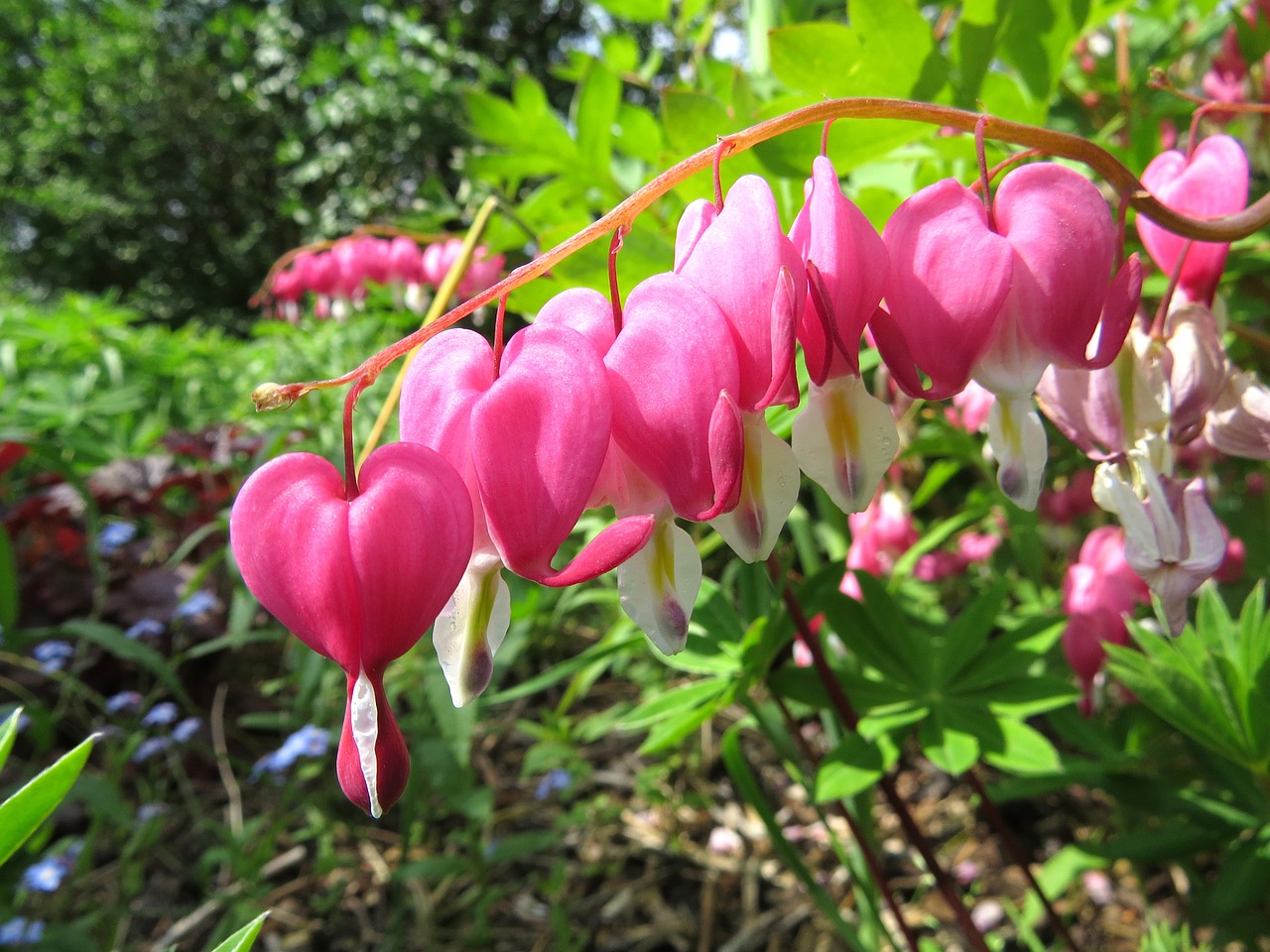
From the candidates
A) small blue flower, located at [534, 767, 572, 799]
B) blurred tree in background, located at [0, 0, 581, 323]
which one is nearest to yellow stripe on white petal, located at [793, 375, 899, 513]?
small blue flower, located at [534, 767, 572, 799]

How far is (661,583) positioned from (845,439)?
13 cm

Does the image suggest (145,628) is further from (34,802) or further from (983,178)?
(983,178)

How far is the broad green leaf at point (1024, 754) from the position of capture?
2.61 feet

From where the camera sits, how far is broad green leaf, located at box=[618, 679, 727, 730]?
0.86 meters

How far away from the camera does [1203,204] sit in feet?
1.96

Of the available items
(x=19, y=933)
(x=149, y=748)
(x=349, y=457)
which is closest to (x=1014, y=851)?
(x=349, y=457)

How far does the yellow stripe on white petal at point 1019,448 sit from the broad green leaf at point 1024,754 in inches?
16.0

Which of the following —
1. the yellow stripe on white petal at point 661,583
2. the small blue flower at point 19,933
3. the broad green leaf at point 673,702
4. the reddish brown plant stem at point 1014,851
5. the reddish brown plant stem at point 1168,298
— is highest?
the reddish brown plant stem at point 1168,298

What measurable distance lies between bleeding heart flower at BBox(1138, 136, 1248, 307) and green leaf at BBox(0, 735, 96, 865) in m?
0.75

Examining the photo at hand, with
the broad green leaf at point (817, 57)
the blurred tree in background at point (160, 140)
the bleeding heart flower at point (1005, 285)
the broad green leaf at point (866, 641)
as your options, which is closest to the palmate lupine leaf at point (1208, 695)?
the broad green leaf at point (866, 641)

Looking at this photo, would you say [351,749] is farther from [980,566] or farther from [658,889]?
[980,566]

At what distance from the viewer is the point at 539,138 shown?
3.46 ft

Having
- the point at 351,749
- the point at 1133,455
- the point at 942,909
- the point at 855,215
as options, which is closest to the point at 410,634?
the point at 351,749

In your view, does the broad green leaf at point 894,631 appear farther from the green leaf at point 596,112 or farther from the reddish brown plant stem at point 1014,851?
the green leaf at point 596,112
